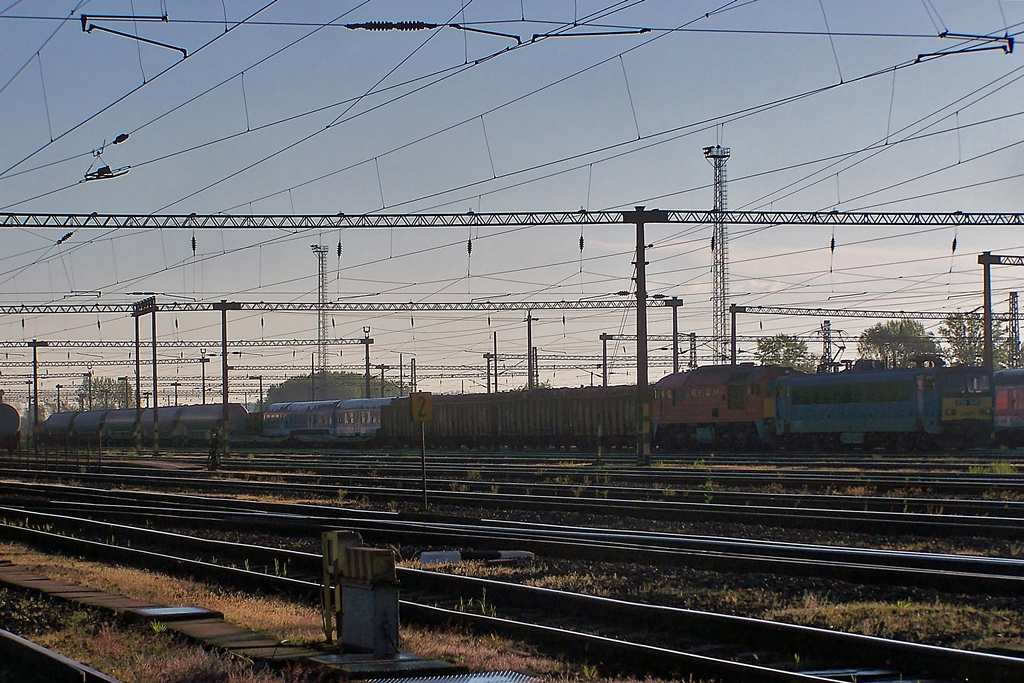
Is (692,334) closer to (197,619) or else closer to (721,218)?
(721,218)

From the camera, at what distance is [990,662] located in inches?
293

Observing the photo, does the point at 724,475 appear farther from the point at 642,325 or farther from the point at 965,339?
the point at 965,339

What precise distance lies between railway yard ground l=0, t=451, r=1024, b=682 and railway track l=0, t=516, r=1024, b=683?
5 centimetres

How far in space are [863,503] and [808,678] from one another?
1273 centimetres

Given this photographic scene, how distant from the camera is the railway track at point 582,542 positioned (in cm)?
1148

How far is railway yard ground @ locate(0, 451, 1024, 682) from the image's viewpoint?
29.1 ft

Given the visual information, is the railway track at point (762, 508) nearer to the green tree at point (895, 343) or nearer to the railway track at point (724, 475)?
the railway track at point (724, 475)

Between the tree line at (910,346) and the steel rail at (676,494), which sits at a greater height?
the tree line at (910,346)

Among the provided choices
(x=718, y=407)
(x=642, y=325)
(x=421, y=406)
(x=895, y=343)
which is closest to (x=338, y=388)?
(x=895, y=343)

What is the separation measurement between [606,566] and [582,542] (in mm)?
1435

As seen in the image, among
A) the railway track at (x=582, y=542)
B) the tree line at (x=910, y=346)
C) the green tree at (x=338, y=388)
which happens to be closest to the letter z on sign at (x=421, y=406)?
the railway track at (x=582, y=542)

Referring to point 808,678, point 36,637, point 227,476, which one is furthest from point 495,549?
point 227,476

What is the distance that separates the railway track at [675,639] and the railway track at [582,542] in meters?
2.69

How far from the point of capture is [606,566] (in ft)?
44.2
